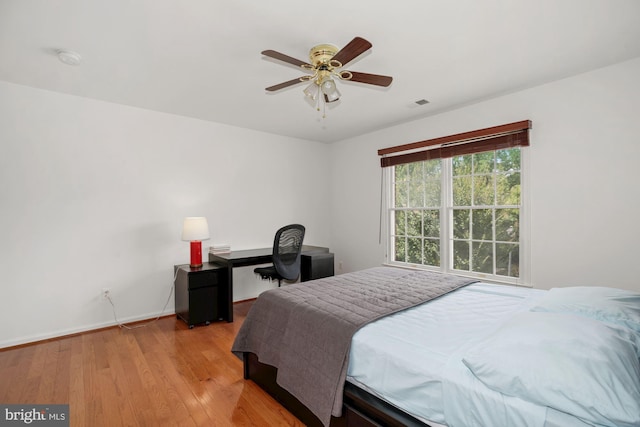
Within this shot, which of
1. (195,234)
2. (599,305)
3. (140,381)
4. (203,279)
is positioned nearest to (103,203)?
(195,234)

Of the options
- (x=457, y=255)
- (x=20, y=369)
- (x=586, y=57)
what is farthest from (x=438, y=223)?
(x=20, y=369)

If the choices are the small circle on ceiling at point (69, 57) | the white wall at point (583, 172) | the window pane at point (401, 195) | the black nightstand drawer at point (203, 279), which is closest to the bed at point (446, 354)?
the white wall at point (583, 172)

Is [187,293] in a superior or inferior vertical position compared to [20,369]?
superior

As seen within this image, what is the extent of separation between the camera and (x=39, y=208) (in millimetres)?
3029

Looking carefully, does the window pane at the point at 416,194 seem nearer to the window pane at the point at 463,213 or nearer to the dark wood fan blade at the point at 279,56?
the window pane at the point at 463,213

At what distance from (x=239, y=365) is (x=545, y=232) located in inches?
125

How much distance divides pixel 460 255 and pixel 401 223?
0.94 meters

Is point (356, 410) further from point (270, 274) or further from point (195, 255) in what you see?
point (195, 255)

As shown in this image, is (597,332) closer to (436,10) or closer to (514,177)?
(436,10)

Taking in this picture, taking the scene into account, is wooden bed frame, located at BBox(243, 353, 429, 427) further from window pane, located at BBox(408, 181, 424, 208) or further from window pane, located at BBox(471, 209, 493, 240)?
window pane, located at BBox(408, 181, 424, 208)

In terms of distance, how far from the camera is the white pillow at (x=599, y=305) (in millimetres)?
1438

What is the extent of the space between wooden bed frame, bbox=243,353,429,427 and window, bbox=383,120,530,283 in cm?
255

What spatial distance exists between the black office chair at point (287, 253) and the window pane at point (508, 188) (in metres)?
2.33

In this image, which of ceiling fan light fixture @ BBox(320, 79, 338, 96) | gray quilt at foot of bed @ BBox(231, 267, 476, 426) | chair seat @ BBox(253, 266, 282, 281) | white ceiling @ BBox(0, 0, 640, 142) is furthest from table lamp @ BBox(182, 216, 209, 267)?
ceiling fan light fixture @ BBox(320, 79, 338, 96)
